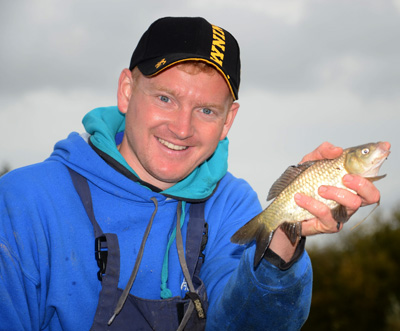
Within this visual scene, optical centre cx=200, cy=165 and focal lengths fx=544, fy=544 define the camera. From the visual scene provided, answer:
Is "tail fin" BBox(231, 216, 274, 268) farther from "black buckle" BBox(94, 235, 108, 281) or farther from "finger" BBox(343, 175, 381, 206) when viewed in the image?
"black buckle" BBox(94, 235, 108, 281)

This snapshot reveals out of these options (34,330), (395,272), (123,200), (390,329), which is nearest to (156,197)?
(123,200)

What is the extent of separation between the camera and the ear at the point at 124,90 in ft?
14.1

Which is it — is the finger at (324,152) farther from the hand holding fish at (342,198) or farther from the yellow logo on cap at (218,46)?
the yellow logo on cap at (218,46)

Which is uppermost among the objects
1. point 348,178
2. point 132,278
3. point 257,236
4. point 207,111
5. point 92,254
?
point 207,111

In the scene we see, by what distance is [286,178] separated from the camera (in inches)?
131

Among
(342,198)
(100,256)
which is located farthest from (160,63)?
(342,198)

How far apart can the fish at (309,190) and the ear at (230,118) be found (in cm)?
127

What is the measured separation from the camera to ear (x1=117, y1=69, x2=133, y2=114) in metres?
4.29

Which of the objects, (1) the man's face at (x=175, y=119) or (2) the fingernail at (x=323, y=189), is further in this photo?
(1) the man's face at (x=175, y=119)

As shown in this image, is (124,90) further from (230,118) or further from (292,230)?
(292,230)

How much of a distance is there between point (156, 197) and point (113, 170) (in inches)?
15.1

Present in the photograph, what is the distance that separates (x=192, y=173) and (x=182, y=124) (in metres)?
0.65

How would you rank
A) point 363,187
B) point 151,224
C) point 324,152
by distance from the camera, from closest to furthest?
1. point 363,187
2. point 324,152
3. point 151,224

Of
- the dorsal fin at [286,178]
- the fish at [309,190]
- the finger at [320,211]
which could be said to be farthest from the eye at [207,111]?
the finger at [320,211]
